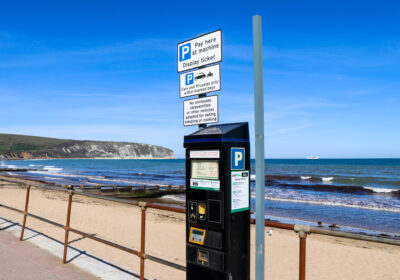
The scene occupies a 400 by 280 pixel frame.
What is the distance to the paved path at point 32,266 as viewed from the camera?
402 centimetres

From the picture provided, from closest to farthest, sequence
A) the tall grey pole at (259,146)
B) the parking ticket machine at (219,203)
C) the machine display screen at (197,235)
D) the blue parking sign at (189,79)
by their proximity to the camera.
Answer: the tall grey pole at (259,146), the parking ticket machine at (219,203), the machine display screen at (197,235), the blue parking sign at (189,79)

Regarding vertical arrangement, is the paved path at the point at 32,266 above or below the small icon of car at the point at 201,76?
below

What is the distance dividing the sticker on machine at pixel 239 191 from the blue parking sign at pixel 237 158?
44 mm

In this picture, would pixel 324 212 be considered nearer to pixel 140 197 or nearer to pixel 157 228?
pixel 157 228

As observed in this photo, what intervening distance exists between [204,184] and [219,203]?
20cm

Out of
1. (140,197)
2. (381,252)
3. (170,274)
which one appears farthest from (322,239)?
(140,197)

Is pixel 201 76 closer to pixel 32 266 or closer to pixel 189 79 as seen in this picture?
pixel 189 79

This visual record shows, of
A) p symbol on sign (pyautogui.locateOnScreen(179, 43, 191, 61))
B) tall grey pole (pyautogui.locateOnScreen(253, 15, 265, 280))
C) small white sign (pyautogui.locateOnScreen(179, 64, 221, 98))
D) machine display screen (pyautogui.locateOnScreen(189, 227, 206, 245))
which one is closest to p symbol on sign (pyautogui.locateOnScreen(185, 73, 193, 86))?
small white sign (pyautogui.locateOnScreen(179, 64, 221, 98))

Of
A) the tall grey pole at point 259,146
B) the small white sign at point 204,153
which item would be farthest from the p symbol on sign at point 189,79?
the tall grey pole at point 259,146

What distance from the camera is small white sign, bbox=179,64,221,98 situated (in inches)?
122

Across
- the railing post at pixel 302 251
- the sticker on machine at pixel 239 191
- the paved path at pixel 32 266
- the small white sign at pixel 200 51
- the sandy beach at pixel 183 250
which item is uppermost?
the small white sign at pixel 200 51

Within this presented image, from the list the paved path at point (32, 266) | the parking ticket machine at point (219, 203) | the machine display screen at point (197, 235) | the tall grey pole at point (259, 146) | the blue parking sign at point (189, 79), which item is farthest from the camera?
the paved path at point (32, 266)

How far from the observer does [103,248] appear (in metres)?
7.16

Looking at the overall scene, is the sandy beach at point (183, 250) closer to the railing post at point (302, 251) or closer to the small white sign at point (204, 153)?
the small white sign at point (204, 153)
